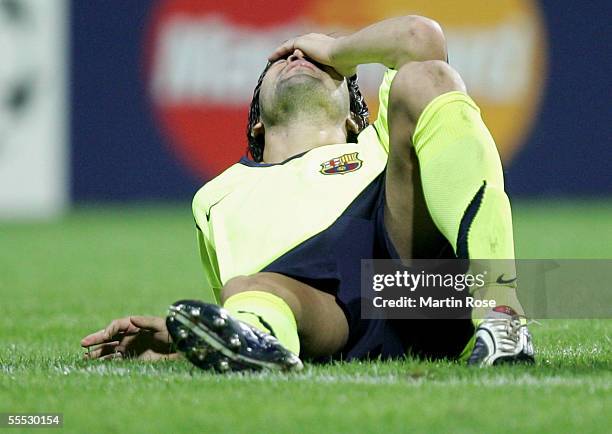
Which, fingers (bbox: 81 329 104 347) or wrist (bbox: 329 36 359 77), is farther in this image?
wrist (bbox: 329 36 359 77)

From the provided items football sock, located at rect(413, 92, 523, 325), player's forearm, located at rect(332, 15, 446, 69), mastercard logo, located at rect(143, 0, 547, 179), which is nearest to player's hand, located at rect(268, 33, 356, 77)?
player's forearm, located at rect(332, 15, 446, 69)

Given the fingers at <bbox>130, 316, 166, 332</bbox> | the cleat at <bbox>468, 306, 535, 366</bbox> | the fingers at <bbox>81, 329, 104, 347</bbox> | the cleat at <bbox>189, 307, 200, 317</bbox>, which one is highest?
the cleat at <bbox>189, 307, 200, 317</bbox>

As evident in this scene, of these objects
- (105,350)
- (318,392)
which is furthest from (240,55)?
(318,392)

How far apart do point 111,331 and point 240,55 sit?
8281 millimetres

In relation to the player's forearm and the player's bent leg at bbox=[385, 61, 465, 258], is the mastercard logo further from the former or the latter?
the player's bent leg at bbox=[385, 61, 465, 258]

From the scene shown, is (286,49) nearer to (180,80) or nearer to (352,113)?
(352,113)

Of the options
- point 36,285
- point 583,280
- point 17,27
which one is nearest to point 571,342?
point 583,280

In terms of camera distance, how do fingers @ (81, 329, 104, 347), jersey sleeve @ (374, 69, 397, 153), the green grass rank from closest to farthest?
1. the green grass
2. fingers @ (81, 329, 104, 347)
3. jersey sleeve @ (374, 69, 397, 153)

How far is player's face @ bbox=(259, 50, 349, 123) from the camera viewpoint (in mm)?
3545

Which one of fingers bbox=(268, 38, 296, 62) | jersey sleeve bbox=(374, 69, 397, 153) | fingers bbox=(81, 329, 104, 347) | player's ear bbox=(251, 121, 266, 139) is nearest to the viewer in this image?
fingers bbox=(81, 329, 104, 347)

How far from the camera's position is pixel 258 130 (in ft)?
12.5

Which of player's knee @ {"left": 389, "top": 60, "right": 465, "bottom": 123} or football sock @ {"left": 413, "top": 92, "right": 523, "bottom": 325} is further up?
player's knee @ {"left": 389, "top": 60, "right": 465, "bottom": 123}

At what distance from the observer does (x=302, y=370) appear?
2.75m

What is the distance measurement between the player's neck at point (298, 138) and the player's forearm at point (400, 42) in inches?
12.7
